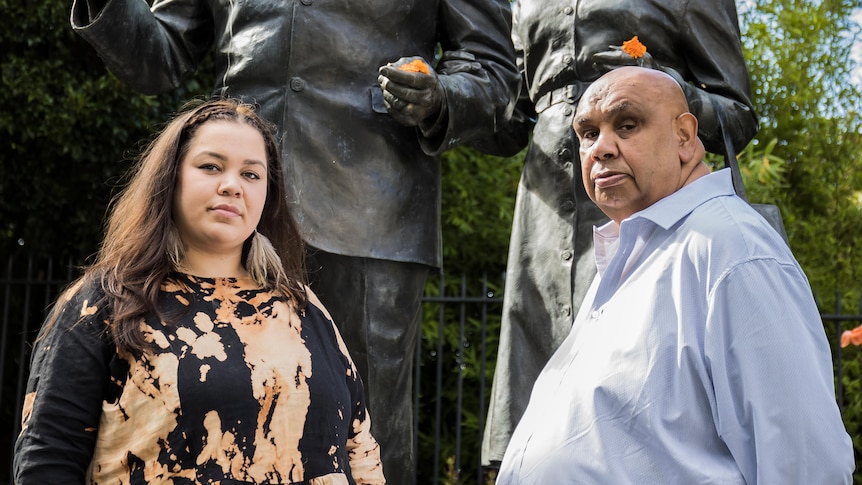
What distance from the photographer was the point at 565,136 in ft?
12.6

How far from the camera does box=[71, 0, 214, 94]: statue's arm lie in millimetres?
3596

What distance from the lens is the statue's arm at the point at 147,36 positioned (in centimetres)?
360

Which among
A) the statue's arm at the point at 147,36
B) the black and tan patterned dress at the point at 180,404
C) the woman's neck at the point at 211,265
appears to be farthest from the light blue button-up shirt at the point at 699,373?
the statue's arm at the point at 147,36

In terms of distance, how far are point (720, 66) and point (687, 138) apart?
1.45 meters

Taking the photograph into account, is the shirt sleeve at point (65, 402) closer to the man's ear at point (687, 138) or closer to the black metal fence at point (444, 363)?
the man's ear at point (687, 138)

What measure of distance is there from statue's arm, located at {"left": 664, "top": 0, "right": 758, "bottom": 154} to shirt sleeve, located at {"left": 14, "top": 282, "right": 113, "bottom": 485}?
2039 millimetres

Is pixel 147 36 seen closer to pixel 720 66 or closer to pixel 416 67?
pixel 416 67

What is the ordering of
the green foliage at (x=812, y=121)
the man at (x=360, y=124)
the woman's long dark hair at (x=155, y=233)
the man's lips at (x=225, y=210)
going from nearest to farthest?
1. the woman's long dark hair at (x=155, y=233)
2. the man's lips at (x=225, y=210)
3. the man at (x=360, y=124)
4. the green foliage at (x=812, y=121)

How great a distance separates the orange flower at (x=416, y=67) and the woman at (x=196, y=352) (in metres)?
0.67

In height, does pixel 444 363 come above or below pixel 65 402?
below

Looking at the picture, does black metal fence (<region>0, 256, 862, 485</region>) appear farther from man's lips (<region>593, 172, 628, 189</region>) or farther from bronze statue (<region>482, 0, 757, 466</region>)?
man's lips (<region>593, 172, 628, 189</region>)

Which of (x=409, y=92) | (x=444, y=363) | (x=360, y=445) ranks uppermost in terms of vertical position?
(x=409, y=92)

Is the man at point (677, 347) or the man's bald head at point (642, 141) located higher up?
the man's bald head at point (642, 141)

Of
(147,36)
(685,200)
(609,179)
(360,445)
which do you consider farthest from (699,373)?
(147,36)
